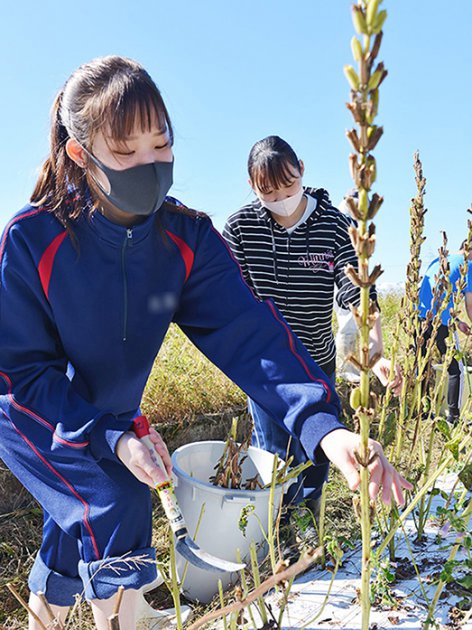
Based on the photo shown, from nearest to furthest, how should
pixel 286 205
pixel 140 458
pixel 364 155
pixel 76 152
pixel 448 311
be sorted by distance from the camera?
1. pixel 364 155
2. pixel 140 458
3. pixel 76 152
4. pixel 286 205
5. pixel 448 311

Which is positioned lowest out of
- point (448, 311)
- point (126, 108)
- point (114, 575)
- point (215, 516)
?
point (215, 516)

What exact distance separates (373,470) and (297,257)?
1627 mm

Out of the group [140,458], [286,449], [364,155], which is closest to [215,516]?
[286,449]

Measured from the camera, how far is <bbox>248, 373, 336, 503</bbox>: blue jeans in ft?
8.29

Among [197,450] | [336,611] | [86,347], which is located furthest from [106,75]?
[336,611]

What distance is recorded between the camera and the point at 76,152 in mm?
1450

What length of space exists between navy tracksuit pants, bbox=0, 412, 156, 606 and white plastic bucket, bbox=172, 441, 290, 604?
1.72 feet

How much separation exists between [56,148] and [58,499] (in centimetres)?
88

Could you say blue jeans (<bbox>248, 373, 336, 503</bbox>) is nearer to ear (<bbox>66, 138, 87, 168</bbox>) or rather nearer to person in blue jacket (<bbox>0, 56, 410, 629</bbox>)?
person in blue jacket (<bbox>0, 56, 410, 629</bbox>)

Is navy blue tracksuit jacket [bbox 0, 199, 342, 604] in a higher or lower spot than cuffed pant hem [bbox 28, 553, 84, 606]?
higher

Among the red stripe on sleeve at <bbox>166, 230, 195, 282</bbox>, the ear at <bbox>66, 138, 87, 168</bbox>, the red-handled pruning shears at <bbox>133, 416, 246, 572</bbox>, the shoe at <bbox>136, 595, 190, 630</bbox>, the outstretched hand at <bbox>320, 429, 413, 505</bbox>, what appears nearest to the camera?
the outstretched hand at <bbox>320, 429, 413, 505</bbox>

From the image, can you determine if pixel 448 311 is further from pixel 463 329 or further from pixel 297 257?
pixel 463 329

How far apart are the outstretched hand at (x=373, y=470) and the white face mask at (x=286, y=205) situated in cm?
146

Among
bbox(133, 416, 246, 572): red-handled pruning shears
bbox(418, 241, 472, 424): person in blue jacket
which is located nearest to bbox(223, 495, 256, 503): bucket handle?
bbox(133, 416, 246, 572): red-handled pruning shears
